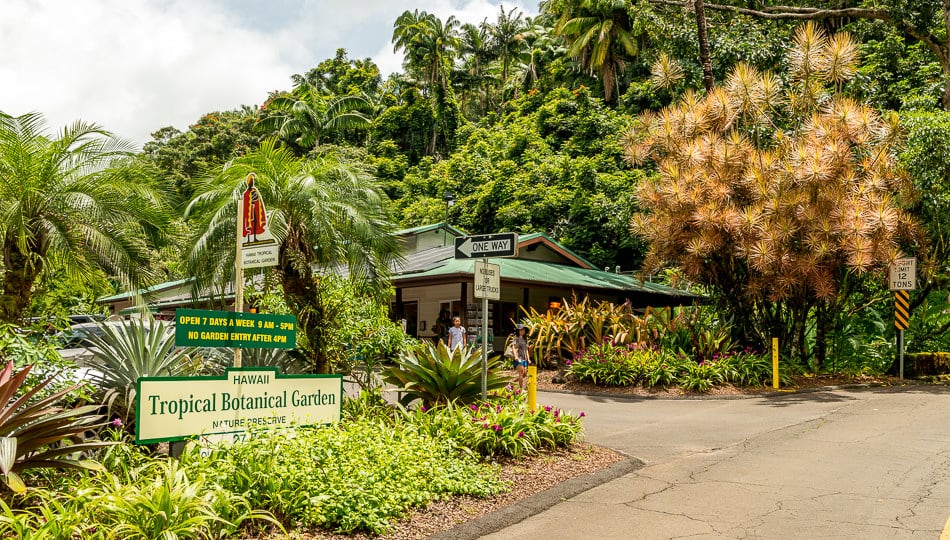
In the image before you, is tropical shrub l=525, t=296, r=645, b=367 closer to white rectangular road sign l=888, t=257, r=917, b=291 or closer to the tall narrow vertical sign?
white rectangular road sign l=888, t=257, r=917, b=291

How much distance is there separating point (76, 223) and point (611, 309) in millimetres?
13370

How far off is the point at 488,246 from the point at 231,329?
3309mm

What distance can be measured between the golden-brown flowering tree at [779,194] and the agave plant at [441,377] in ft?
30.9

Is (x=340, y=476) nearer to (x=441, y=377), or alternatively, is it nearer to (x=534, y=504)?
(x=534, y=504)

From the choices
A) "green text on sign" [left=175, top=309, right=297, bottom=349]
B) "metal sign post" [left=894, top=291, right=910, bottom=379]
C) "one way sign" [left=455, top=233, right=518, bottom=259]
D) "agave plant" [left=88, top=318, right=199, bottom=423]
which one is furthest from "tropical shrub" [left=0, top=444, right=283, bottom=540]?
"metal sign post" [left=894, top=291, right=910, bottom=379]

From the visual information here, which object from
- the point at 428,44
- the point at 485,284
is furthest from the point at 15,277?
the point at 428,44

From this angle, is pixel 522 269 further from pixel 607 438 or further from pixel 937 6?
pixel 937 6

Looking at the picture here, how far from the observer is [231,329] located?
23.6 feet

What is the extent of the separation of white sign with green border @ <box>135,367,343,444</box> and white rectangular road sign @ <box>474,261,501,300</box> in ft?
6.65

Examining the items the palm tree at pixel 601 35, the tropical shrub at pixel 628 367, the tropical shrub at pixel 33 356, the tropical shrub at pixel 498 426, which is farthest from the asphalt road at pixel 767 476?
the palm tree at pixel 601 35

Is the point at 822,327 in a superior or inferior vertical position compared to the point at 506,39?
inferior

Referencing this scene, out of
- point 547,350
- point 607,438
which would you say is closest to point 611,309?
point 547,350

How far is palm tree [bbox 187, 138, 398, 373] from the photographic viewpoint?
11305 mm

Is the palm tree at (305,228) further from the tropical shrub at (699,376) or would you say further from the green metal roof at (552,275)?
the tropical shrub at (699,376)
